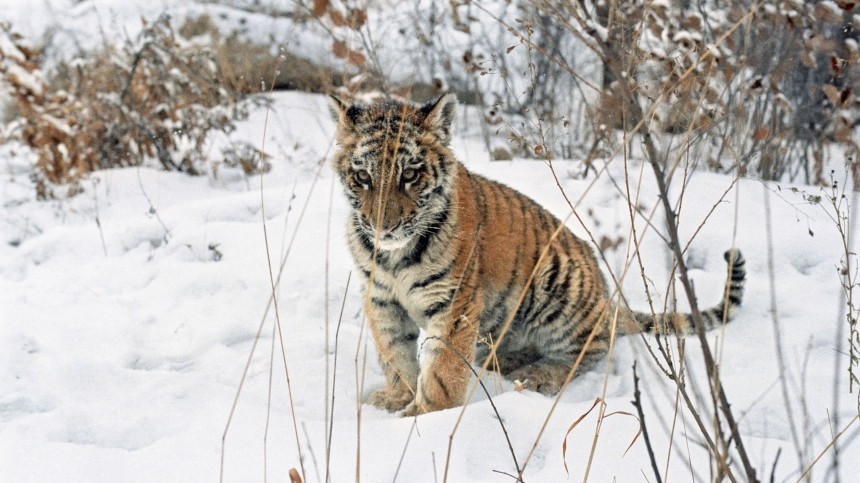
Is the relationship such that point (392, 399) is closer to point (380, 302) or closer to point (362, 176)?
point (380, 302)

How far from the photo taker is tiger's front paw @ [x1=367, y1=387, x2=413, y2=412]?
10.1 feet

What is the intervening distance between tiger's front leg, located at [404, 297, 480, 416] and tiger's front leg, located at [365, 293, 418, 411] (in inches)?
6.5

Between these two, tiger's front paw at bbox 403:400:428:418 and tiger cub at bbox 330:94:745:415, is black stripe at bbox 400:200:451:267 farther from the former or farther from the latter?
tiger's front paw at bbox 403:400:428:418

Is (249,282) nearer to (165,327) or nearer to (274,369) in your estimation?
(165,327)

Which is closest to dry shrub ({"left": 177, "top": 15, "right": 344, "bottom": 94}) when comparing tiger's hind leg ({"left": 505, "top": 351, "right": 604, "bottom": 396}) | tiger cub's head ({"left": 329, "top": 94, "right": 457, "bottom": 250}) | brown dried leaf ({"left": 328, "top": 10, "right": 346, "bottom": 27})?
brown dried leaf ({"left": 328, "top": 10, "right": 346, "bottom": 27})

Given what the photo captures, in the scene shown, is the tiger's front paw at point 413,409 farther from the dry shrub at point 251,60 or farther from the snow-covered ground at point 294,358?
the dry shrub at point 251,60

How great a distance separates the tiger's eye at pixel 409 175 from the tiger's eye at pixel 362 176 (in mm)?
148

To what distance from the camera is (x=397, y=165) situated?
9.45 feet

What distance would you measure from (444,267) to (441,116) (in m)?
0.68

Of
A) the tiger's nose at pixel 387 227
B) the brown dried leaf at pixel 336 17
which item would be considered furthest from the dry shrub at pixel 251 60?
the tiger's nose at pixel 387 227

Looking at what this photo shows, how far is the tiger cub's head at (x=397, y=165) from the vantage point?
9.39 ft

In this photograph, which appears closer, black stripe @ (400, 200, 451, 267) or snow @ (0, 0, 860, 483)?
snow @ (0, 0, 860, 483)

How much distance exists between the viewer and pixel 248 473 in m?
2.11

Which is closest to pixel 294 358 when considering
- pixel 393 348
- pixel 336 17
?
pixel 393 348
